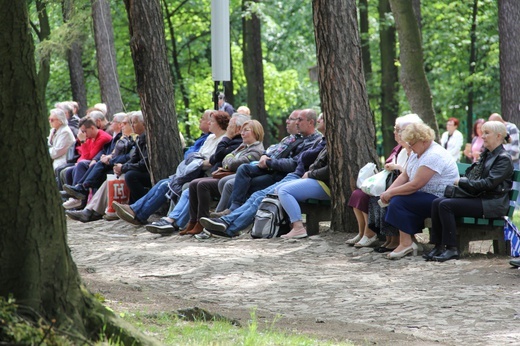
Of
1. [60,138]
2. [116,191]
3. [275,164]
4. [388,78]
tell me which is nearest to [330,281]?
[275,164]

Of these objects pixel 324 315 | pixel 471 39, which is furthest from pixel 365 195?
pixel 471 39

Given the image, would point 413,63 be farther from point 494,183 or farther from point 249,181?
point 494,183

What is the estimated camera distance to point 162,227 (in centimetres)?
1353

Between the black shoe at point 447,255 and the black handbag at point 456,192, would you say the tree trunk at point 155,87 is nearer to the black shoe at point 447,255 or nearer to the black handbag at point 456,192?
the black handbag at point 456,192

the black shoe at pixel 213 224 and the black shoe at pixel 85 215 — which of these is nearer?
the black shoe at pixel 213 224

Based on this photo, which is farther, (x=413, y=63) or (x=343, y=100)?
(x=413, y=63)

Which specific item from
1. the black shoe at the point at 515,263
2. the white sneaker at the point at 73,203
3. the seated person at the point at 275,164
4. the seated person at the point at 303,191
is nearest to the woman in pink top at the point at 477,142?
the seated person at the point at 275,164

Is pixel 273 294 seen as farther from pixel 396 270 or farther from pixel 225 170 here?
pixel 225 170

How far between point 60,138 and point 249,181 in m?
6.60

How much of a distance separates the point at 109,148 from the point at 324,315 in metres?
9.99

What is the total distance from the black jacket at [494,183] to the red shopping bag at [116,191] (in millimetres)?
6977

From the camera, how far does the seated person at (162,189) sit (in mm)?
14320

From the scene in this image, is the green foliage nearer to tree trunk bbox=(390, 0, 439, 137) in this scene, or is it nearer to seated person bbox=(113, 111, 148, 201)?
seated person bbox=(113, 111, 148, 201)

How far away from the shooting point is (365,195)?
37.6ft
